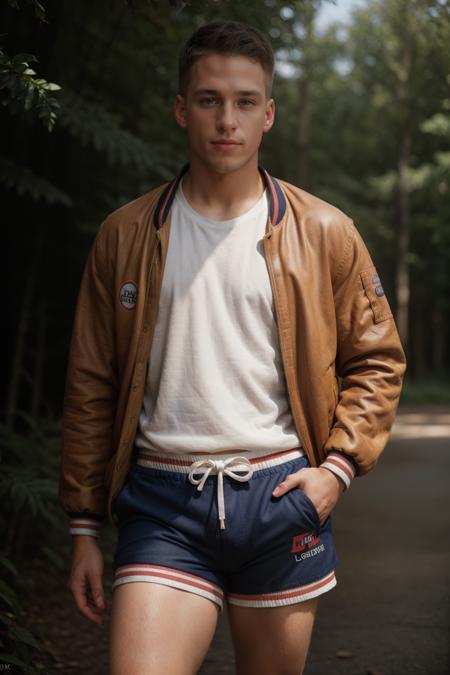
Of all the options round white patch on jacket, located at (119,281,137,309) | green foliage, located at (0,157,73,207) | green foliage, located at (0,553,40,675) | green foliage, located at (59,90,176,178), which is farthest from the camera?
green foliage, located at (59,90,176,178)

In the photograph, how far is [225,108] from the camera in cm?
273

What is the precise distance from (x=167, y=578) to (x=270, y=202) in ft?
3.56

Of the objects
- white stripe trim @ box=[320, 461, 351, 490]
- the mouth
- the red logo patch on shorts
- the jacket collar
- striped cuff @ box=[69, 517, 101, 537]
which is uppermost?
the mouth

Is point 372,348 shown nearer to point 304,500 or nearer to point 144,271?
point 304,500

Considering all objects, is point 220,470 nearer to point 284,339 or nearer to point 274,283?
point 284,339

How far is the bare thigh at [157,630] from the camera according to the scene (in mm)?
2457

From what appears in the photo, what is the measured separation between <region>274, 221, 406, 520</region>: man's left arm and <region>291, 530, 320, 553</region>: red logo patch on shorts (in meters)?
0.09

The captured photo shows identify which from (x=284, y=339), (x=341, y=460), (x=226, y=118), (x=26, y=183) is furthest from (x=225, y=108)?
(x=26, y=183)

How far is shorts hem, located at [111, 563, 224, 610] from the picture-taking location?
2.58m

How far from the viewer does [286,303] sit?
2703 millimetres

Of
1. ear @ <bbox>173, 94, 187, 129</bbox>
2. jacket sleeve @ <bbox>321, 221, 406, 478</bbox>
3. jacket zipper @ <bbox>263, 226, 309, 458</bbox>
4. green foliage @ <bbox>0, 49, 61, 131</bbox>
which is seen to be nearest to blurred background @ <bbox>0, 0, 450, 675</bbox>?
green foliage @ <bbox>0, 49, 61, 131</bbox>

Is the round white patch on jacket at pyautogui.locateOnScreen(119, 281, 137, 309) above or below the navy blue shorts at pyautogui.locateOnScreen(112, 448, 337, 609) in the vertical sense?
above

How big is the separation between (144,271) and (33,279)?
4.70 m

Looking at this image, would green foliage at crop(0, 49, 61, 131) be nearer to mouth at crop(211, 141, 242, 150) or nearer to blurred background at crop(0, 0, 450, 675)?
blurred background at crop(0, 0, 450, 675)
